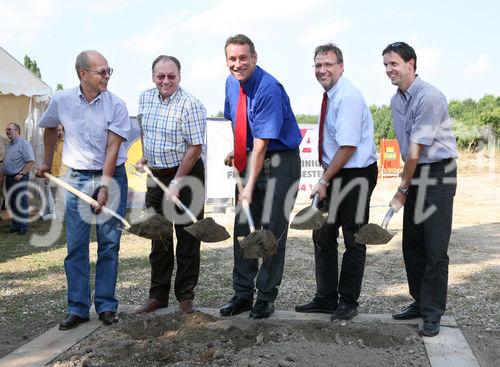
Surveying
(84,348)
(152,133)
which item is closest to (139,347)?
(84,348)

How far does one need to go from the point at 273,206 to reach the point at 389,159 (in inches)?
854

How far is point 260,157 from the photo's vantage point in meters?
4.44

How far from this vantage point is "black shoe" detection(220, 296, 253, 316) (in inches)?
188

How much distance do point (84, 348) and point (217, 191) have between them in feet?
29.1

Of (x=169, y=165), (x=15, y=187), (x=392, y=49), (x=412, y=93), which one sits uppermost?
(x=392, y=49)

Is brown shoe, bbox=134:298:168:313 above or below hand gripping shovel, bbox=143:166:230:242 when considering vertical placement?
below

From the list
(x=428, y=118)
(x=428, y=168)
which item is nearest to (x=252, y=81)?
(x=428, y=118)

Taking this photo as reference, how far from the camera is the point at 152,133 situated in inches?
189

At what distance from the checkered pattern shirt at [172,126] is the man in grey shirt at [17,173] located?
22.1ft

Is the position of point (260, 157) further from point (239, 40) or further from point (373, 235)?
point (373, 235)

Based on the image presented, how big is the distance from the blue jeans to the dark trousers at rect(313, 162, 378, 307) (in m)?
1.59

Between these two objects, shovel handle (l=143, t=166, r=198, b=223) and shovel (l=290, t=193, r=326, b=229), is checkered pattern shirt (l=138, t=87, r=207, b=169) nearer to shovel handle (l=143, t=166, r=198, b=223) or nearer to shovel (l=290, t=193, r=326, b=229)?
shovel handle (l=143, t=166, r=198, b=223)

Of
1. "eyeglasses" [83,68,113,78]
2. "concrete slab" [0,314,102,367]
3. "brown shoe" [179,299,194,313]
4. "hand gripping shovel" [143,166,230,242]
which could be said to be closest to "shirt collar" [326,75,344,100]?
"hand gripping shovel" [143,166,230,242]

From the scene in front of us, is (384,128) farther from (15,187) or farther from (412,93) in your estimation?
(412,93)
